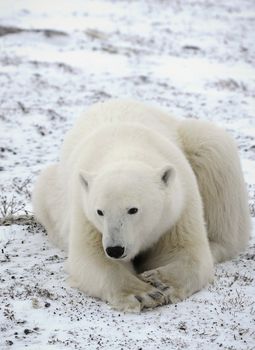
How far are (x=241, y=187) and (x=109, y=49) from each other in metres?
12.3

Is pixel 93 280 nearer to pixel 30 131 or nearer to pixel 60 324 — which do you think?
pixel 60 324

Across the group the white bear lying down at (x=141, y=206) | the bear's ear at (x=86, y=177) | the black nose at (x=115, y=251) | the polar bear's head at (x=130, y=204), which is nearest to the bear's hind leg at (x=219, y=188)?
the white bear lying down at (x=141, y=206)

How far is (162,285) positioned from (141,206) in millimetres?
615

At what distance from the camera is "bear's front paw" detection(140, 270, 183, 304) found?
4.12 m

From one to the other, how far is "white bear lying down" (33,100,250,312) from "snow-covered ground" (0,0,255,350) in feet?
0.52

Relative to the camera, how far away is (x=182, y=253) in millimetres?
4438

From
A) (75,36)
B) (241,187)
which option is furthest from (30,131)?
(75,36)

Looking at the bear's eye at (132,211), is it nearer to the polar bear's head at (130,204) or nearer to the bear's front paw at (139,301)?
the polar bear's head at (130,204)

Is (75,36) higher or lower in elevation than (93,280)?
lower

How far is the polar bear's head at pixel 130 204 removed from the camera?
12.6 ft

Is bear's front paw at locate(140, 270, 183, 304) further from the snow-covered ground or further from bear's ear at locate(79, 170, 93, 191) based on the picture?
bear's ear at locate(79, 170, 93, 191)

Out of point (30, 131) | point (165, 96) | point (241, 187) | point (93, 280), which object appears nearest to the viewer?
point (93, 280)

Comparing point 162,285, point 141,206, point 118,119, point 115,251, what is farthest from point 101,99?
point 115,251

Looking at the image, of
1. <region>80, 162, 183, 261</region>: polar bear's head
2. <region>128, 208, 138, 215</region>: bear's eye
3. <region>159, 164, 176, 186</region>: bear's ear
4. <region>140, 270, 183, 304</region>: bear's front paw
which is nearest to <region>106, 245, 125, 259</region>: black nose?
<region>80, 162, 183, 261</region>: polar bear's head
